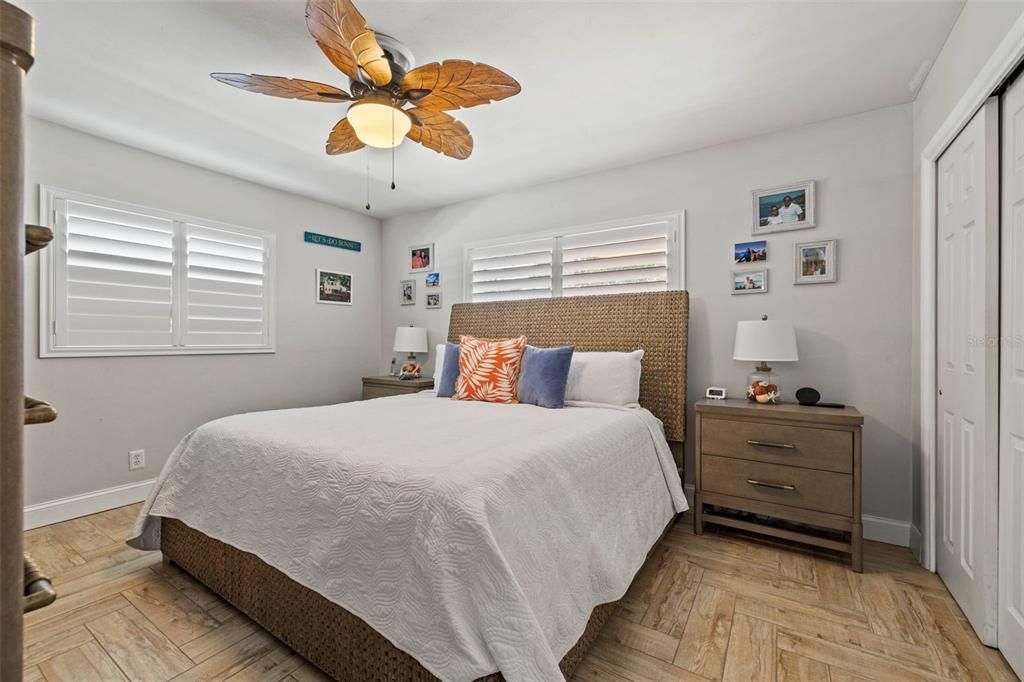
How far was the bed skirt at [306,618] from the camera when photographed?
1.35 m

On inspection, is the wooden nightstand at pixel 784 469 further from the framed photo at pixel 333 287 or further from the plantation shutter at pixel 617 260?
the framed photo at pixel 333 287

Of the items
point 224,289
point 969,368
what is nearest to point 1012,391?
point 969,368

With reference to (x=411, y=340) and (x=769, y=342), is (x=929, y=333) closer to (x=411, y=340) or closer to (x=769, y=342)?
(x=769, y=342)

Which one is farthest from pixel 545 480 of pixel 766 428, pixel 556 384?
pixel 766 428

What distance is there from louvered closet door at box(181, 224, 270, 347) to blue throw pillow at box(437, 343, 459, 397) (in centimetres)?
168

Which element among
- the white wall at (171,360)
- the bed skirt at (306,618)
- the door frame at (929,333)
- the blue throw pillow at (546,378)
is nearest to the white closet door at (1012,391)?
the door frame at (929,333)

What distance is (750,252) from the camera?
9.65 ft

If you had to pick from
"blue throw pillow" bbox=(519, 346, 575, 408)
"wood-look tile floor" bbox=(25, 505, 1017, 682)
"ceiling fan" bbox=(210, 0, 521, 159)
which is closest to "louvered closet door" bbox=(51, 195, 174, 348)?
"wood-look tile floor" bbox=(25, 505, 1017, 682)

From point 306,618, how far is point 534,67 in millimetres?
2461

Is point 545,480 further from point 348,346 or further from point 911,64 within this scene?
point 348,346

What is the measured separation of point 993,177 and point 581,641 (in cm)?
218

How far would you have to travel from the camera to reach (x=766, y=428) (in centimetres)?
249

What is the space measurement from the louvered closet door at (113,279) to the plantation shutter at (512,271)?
7.47 ft

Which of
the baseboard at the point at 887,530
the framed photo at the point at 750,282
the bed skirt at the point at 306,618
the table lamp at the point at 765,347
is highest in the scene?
the framed photo at the point at 750,282
